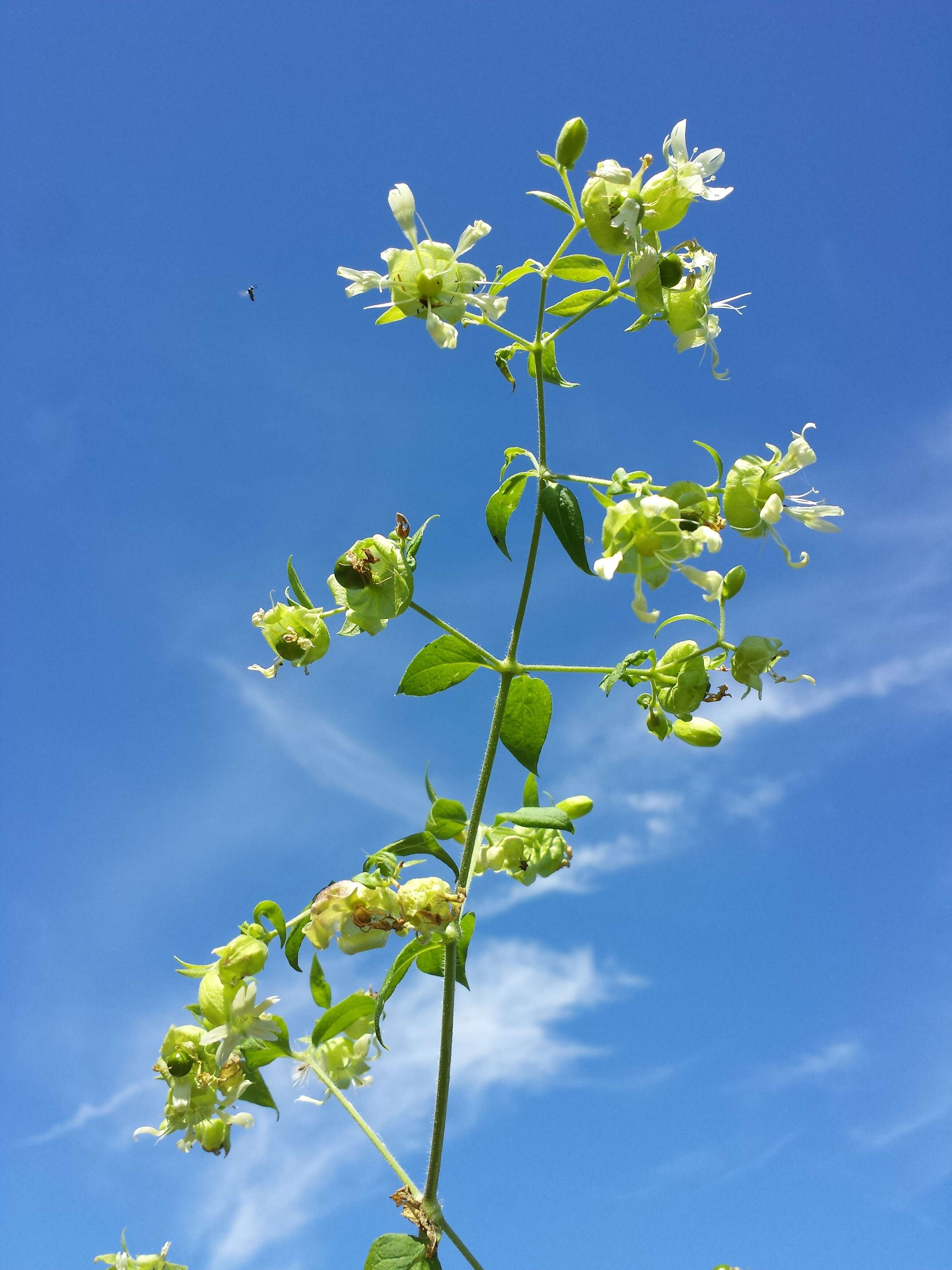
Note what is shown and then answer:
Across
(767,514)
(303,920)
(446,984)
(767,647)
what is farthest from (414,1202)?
(767,514)

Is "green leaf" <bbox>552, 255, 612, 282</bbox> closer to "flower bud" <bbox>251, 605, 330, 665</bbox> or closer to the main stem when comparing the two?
the main stem

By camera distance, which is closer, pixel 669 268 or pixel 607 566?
pixel 607 566

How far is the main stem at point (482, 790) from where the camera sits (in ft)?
6.14

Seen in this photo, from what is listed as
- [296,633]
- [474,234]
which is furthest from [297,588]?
[474,234]

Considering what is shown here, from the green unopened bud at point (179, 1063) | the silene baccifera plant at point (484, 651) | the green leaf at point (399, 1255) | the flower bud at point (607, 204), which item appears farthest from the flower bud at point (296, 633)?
the green leaf at point (399, 1255)

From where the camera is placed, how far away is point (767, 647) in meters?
2.04

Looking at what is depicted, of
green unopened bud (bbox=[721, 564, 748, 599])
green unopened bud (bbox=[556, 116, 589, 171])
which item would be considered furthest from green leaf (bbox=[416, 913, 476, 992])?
green unopened bud (bbox=[556, 116, 589, 171])

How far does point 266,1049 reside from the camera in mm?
2125

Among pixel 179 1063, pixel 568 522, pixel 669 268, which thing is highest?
pixel 669 268

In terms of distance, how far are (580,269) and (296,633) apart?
1008mm

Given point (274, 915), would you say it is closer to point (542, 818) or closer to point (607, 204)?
point (542, 818)

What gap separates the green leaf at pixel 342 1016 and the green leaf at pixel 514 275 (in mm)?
1633

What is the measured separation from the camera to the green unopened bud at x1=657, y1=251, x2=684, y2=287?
1.94m

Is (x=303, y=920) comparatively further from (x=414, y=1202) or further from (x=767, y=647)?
(x=767, y=647)
